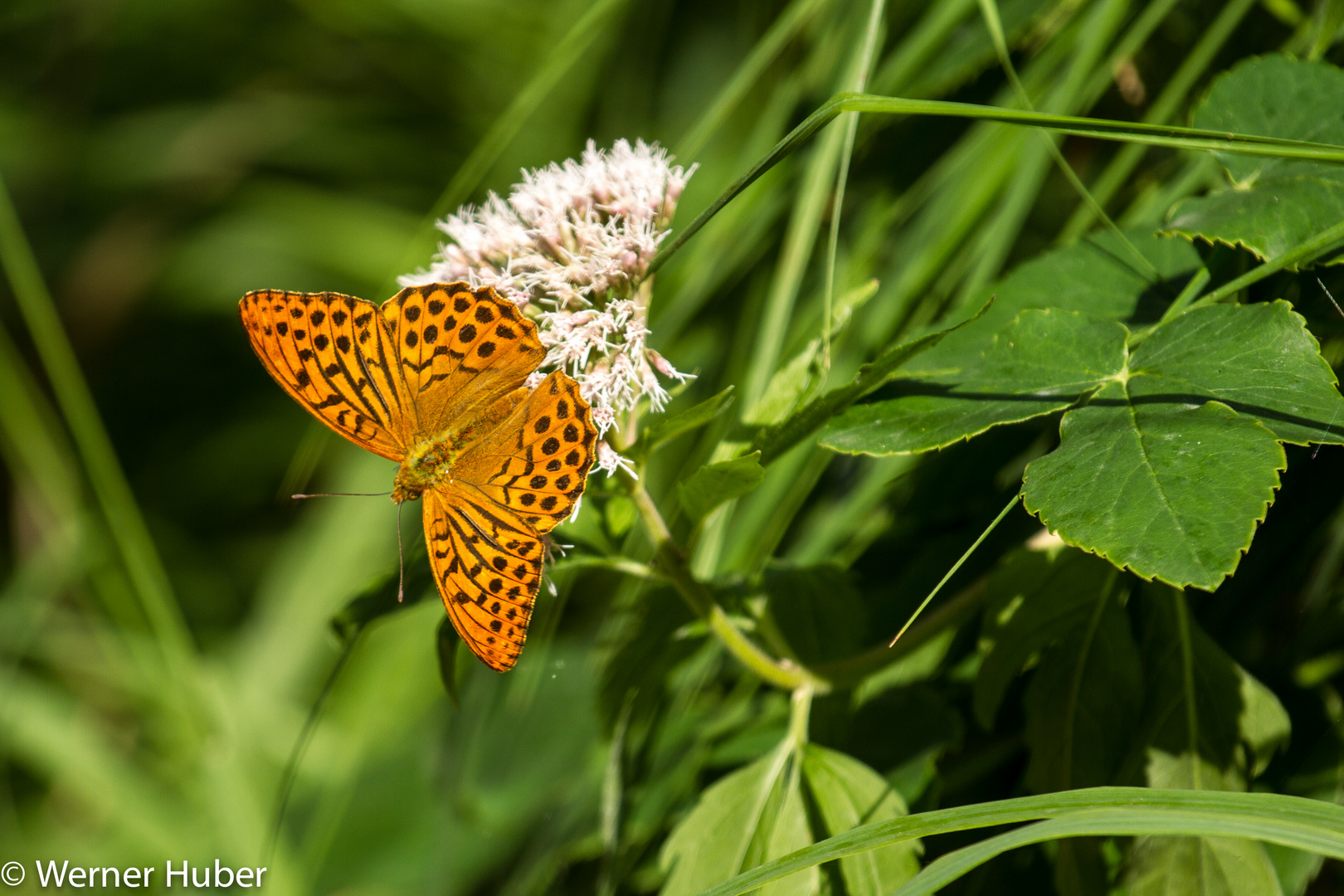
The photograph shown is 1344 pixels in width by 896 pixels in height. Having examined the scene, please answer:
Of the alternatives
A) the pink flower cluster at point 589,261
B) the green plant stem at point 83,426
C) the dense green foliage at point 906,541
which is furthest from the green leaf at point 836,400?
the green plant stem at point 83,426

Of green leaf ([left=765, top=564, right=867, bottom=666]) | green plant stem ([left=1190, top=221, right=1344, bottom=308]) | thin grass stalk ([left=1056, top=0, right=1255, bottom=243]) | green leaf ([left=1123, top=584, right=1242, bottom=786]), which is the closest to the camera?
green plant stem ([left=1190, top=221, right=1344, bottom=308])

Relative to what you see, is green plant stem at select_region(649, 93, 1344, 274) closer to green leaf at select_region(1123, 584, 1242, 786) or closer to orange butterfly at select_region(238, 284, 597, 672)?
orange butterfly at select_region(238, 284, 597, 672)

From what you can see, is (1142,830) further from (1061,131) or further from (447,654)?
(447,654)

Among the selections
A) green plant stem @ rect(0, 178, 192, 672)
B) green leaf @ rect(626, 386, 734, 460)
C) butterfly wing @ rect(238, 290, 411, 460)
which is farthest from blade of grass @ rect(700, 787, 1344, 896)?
green plant stem @ rect(0, 178, 192, 672)

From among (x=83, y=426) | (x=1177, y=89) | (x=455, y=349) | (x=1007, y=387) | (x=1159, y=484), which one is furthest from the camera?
(x=83, y=426)

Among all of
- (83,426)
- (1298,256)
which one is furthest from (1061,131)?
(83,426)

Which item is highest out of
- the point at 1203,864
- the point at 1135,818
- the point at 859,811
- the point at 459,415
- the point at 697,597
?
the point at 459,415

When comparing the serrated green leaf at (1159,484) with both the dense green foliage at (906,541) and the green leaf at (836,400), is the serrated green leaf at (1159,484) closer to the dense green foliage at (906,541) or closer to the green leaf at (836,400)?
the dense green foliage at (906,541)
